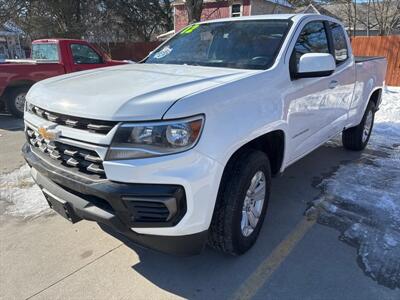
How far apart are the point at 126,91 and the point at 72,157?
22.2 inches

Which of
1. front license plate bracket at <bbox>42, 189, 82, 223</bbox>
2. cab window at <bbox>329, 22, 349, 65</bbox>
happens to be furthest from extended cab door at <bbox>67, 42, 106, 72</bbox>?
front license plate bracket at <bbox>42, 189, 82, 223</bbox>

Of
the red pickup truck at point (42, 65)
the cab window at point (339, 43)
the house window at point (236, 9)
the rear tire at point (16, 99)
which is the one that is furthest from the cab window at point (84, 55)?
the house window at point (236, 9)

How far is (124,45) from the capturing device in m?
24.4

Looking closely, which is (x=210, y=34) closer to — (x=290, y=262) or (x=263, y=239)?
(x=263, y=239)

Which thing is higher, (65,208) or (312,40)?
(312,40)

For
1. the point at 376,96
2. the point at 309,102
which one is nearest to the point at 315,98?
the point at 309,102

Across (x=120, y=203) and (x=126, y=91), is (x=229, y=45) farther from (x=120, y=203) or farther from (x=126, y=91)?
(x=120, y=203)

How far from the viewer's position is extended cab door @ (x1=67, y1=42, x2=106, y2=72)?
927 cm

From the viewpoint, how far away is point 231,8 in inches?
1022

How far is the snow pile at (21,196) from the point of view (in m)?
3.75

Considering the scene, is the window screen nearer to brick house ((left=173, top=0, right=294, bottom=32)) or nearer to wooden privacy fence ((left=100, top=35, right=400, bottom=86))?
wooden privacy fence ((left=100, top=35, right=400, bottom=86))

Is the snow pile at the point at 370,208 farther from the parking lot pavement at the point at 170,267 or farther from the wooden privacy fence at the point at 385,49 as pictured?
the wooden privacy fence at the point at 385,49

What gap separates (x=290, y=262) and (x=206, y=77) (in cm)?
161

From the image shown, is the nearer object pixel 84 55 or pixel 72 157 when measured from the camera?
pixel 72 157
